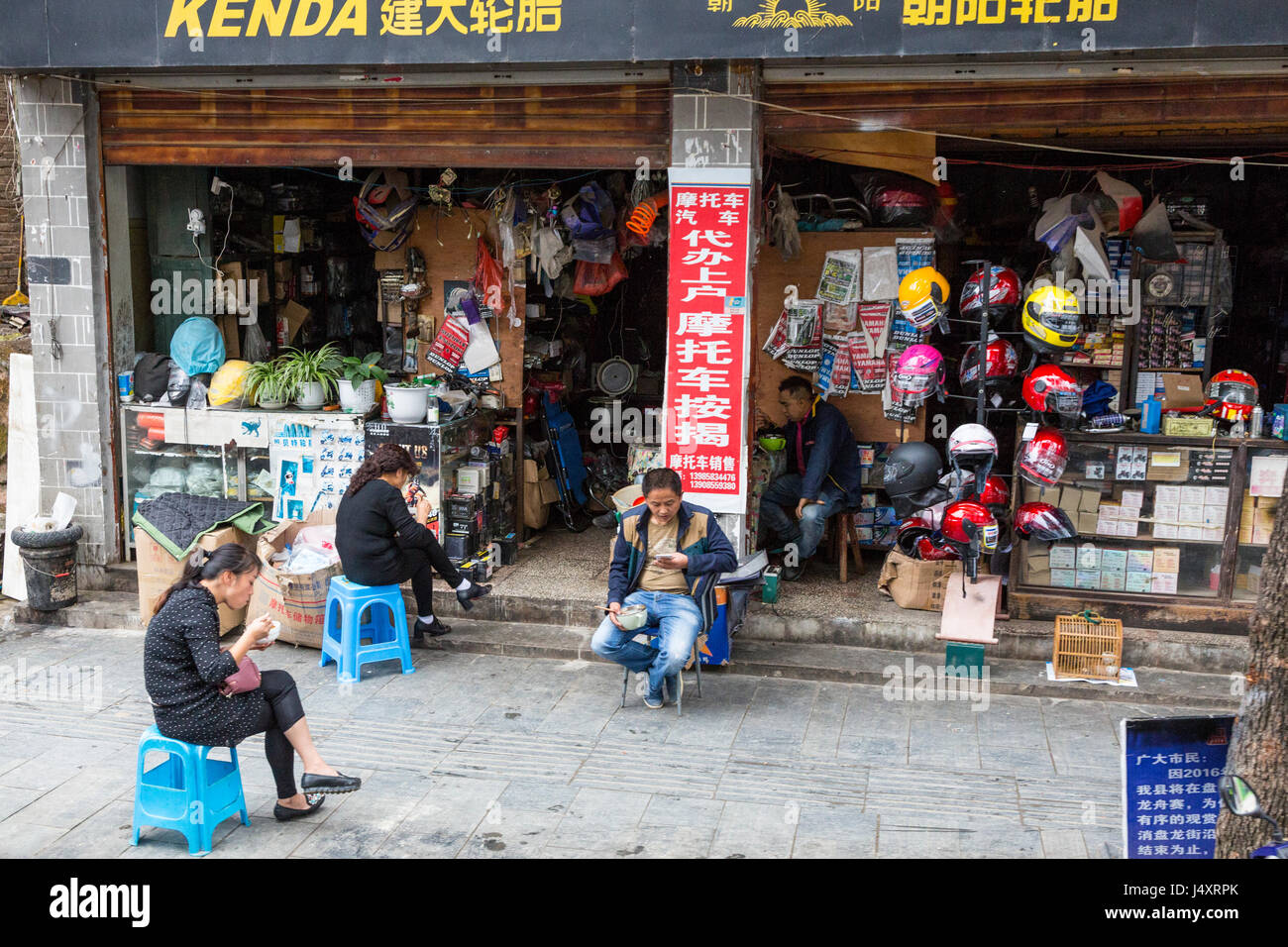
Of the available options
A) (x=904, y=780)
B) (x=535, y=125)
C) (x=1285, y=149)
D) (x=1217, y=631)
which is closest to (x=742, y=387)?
(x=535, y=125)

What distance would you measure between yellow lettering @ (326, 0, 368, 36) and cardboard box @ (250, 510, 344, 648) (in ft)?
11.8

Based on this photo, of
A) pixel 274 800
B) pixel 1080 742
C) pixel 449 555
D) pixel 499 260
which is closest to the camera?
pixel 274 800

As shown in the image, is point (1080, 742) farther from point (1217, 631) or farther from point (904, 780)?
point (1217, 631)

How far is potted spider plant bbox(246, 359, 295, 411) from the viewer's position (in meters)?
9.40

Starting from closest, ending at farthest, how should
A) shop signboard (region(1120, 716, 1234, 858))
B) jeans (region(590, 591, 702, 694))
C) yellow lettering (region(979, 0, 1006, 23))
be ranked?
shop signboard (region(1120, 716, 1234, 858)) < yellow lettering (region(979, 0, 1006, 23)) < jeans (region(590, 591, 702, 694))

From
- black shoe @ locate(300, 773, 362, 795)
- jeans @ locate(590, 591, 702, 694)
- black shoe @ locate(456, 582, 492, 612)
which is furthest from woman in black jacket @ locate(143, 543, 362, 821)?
black shoe @ locate(456, 582, 492, 612)

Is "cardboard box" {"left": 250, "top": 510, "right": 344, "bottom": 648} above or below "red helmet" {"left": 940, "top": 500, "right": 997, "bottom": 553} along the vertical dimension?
below

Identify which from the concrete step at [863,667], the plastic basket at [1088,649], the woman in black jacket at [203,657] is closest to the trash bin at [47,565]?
the concrete step at [863,667]

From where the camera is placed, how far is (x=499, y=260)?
33.0 feet

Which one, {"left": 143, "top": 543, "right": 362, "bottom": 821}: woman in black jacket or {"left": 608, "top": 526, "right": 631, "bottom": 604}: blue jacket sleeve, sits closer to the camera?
{"left": 143, "top": 543, "right": 362, "bottom": 821}: woman in black jacket

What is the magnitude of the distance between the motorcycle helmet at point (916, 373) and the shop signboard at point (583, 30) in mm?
2018

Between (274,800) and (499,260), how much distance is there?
522 cm

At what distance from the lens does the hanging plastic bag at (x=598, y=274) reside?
9.91 meters

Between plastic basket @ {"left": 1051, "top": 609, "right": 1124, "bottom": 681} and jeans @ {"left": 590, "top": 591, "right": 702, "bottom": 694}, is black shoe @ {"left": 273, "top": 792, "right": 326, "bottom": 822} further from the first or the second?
plastic basket @ {"left": 1051, "top": 609, "right": 1124, "bottom": 681}
